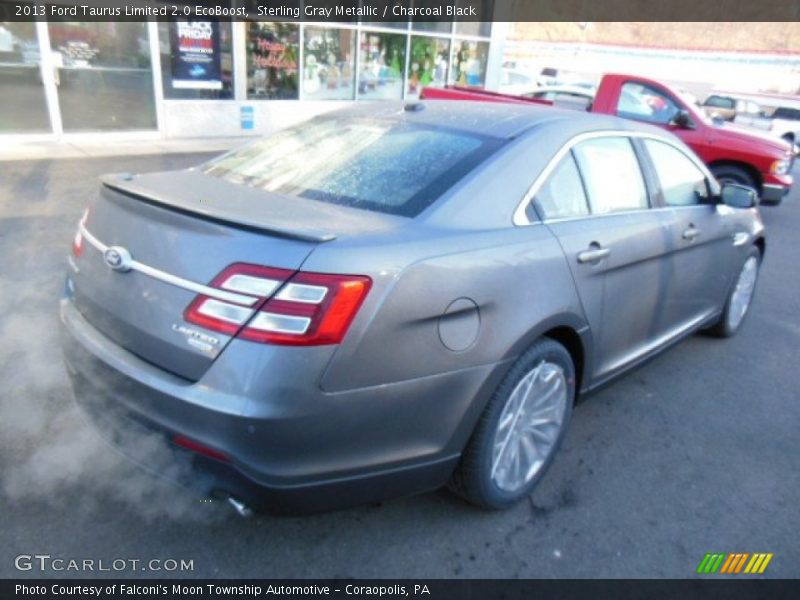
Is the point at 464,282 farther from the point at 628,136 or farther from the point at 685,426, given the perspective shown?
the point at 685,426

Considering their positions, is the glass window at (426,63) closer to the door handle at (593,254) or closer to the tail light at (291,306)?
the door handle at (593,254)

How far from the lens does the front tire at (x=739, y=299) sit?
4367 millimetres

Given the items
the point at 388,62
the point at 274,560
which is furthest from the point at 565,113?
the point at 388,62

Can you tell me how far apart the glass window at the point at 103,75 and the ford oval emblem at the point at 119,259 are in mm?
9251

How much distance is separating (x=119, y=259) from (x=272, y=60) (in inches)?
418

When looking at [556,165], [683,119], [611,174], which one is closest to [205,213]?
[556,165]

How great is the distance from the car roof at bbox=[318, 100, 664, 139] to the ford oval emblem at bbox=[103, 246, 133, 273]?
144 cm

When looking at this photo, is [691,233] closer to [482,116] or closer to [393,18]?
[482,116]

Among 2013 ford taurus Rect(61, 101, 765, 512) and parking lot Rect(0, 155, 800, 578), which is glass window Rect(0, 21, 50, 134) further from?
2013 ford taurus Rect(61, 101, 765, 512)

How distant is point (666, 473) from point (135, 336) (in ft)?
7.97

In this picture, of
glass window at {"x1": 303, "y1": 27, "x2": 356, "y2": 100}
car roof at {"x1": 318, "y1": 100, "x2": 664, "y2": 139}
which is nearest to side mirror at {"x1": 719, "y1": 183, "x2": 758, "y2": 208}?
car roof at {"x1": 318, "y1": 100, "x2": 664, "y2": 139}

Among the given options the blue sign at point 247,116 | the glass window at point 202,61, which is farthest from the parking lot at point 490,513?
the blue sign at point 247,116

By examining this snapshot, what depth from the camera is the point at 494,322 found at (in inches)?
86.4

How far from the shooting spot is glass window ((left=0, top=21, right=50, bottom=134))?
9336mm
